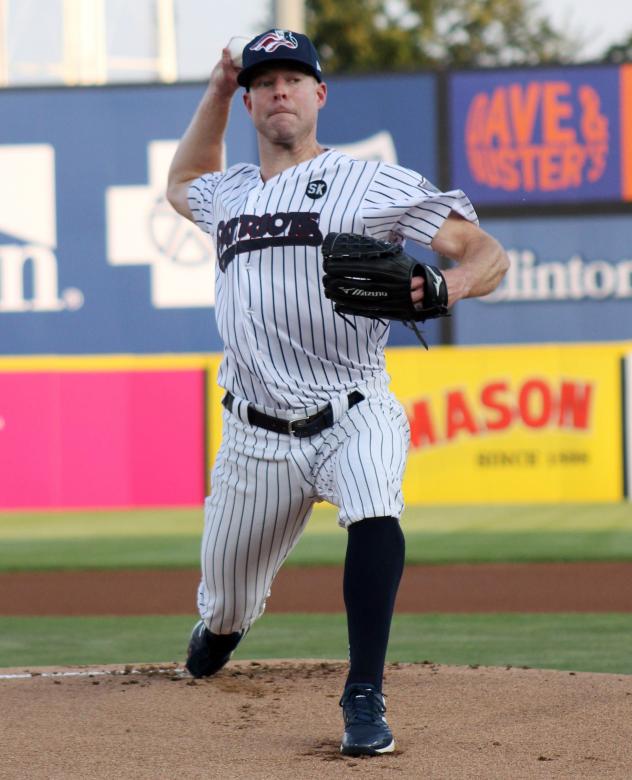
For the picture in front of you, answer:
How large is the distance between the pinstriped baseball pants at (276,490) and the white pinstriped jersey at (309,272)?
0.30ft

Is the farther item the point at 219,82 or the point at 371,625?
the point at 219,82

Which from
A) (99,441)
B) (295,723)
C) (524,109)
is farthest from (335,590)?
(524,109)

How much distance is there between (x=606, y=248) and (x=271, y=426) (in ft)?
34.5

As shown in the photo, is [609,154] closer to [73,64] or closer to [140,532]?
[140,532]

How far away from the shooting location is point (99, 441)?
39.5 feet

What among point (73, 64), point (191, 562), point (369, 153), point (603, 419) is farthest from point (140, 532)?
point (73, 64)

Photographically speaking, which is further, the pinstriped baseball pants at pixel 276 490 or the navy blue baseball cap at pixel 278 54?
the navy blue baseball cap at pixel 278 54

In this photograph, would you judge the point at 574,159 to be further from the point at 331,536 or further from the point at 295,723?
the point at 295,723

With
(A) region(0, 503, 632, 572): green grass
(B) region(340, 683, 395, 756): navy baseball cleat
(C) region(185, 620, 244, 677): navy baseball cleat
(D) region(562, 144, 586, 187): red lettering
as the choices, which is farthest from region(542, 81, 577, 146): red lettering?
(B) region(340, 683, 395, 756): navy baseball cleat

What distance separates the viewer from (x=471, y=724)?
136 inches

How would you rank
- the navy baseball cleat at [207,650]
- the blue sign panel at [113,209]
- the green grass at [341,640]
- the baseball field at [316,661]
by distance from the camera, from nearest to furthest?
the baseball field at [316,661], the navy baseball cleat at [207,650], the green grass at [341,640], the blue sign panel at [113,209]

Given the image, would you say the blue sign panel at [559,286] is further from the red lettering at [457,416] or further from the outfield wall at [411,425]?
the red lettering at [457,416]

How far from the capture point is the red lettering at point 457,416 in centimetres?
1182

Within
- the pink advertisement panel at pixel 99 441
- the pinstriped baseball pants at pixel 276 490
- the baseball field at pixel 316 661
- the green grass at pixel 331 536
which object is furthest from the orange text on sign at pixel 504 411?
the pinstriped baseball pants at pixel 276 490
